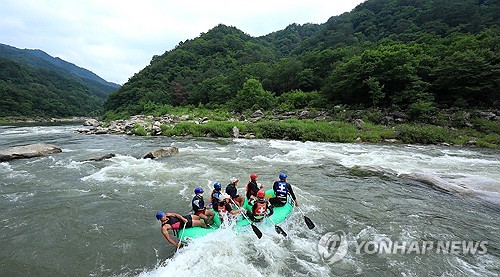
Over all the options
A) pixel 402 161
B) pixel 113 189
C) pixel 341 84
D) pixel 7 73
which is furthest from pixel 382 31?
pixel 7 73

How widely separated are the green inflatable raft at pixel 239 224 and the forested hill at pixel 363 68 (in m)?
19.9

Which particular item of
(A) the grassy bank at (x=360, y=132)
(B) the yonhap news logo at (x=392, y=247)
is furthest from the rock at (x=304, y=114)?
(B) the yonhap news logo at (x=392, y=247)

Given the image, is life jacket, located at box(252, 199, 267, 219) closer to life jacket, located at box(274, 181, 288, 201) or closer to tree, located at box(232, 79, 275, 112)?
life jacket, located at box(274, 181, 288, 201)

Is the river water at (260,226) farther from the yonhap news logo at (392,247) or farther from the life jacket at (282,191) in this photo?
the life jacket at (282,191)

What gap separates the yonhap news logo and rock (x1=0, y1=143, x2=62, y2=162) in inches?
639

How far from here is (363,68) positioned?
26156mm

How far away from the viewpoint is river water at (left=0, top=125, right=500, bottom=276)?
488 cm

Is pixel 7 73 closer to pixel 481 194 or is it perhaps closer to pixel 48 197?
pixel 48 197

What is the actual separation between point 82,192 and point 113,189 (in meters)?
0.98

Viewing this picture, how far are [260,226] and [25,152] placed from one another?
15047 mm

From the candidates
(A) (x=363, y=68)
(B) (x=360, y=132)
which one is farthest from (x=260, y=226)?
(A) (x=363, y=68)

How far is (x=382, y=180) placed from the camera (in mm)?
9766

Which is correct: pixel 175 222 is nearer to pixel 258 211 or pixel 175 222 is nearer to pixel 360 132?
pixel 258 211

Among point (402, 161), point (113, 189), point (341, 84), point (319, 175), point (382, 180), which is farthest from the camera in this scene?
point (341, 84)
